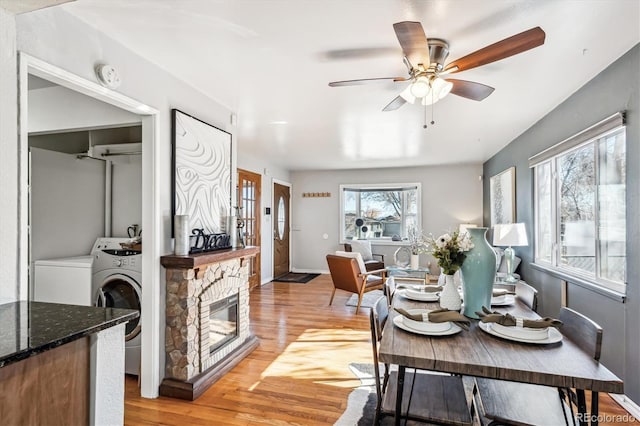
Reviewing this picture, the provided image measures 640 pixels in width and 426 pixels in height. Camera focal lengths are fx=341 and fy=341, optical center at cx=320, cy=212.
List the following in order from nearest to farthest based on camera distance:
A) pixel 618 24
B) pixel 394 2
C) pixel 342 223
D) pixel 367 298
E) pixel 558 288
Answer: pixel 394 2 < pixel 618 24 < pixel 558 288 < pixel 367 298 < pixel 342 223

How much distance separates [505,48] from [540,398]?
67.7 inches

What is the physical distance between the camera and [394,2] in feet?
5.56

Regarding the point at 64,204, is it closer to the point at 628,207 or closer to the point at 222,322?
the point at 222,322

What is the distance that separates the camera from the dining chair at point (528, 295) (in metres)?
2.05

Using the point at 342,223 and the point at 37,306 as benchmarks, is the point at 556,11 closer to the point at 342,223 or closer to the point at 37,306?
the point at 37,306

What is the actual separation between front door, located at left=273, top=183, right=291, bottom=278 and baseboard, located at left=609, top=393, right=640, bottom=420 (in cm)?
557

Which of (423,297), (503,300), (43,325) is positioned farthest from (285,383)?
(43,325)

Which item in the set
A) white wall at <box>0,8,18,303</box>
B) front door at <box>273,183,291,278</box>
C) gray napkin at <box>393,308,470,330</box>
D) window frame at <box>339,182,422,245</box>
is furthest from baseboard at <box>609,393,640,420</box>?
front door at <box>273,183,291,278</box>

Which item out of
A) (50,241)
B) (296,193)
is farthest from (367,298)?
(50,241)

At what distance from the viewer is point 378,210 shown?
7.60m

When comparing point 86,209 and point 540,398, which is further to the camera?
point 86,209

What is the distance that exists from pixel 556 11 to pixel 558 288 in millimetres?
2591

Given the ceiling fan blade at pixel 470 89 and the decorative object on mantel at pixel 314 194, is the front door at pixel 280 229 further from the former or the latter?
the ceiling fan blade at pixel 470 89

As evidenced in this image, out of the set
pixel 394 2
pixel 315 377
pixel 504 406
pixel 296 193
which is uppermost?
pixel 394 2
